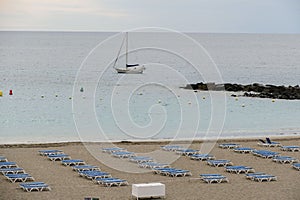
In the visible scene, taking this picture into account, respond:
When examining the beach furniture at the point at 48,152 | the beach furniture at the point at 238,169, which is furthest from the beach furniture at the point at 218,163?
the beach furniture at the point at 48,152

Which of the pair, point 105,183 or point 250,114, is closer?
point 105,183

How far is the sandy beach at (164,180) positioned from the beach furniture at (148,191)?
319 mm

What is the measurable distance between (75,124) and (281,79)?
38.2m

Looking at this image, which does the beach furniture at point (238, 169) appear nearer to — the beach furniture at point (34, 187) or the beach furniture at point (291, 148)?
the beach furniture at point (291, 148)

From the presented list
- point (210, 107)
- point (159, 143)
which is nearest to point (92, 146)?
point (159, 143)

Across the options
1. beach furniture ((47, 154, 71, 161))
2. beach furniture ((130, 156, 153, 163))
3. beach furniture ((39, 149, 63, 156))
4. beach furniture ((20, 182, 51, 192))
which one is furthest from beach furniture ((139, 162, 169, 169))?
beach furniture ((20, 182, 51, 192))

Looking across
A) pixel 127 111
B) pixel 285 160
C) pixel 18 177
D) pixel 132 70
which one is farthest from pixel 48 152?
pixel 132 70

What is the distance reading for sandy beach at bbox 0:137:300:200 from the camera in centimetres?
1240

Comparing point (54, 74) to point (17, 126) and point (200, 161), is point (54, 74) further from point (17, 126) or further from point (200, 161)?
point (200, 161)

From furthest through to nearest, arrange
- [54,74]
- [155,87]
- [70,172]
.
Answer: [54,74] → [155,87] → [70,172]

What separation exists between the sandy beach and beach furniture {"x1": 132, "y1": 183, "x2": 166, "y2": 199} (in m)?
0.32

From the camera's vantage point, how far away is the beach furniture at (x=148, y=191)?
11.8 m

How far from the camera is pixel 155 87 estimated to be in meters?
49.2

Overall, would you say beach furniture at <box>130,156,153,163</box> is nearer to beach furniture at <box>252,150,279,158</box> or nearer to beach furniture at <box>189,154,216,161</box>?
beach furniture at <box>189,154,216,161</box>
